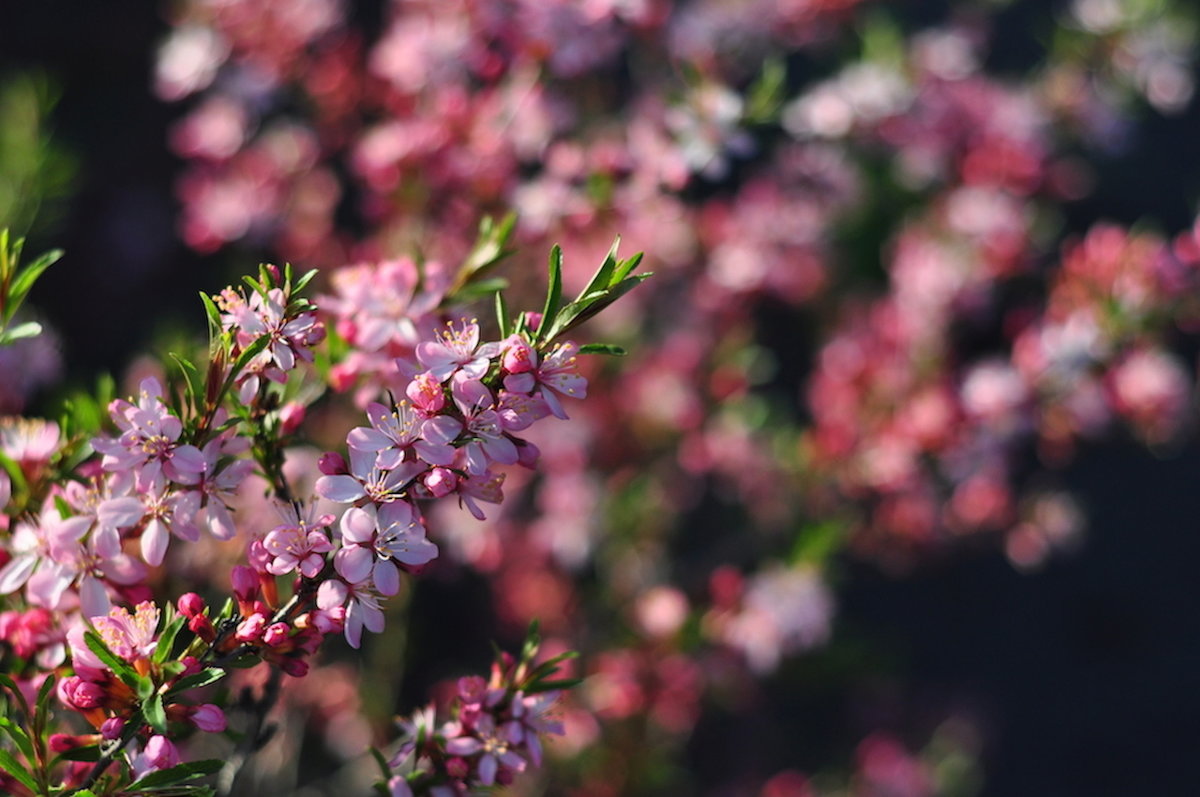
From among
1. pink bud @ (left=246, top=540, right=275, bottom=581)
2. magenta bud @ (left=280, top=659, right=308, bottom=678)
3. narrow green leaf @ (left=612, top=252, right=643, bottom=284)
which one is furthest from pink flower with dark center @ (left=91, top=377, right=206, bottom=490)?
narrow green leaf @ (left=612, top=252, right=643, bottom=284)

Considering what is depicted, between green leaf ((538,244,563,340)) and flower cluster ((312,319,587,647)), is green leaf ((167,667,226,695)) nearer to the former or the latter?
flower cluster ((312,319,587,647))

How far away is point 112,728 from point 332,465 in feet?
1.01

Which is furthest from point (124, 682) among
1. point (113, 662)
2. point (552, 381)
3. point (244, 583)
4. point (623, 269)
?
point (623, 269)

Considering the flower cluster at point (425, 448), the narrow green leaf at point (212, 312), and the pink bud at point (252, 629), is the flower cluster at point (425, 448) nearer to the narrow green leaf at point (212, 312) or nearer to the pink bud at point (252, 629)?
the pink bud at point (252, 629)

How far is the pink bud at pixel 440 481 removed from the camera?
0.93 meters

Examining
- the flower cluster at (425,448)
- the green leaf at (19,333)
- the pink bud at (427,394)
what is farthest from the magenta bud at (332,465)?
the green leaf at (19,333)

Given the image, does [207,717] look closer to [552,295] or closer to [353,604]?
[353,604]

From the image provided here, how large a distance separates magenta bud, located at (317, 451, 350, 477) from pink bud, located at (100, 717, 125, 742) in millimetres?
292

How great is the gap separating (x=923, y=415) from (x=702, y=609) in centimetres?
65

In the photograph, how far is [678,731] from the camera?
7.76 feet

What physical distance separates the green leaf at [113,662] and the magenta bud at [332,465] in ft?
0.81

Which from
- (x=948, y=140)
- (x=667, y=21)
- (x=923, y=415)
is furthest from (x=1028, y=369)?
(x=667, y=21)

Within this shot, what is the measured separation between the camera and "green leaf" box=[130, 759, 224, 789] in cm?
90

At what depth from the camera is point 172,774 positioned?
90 centimetres
